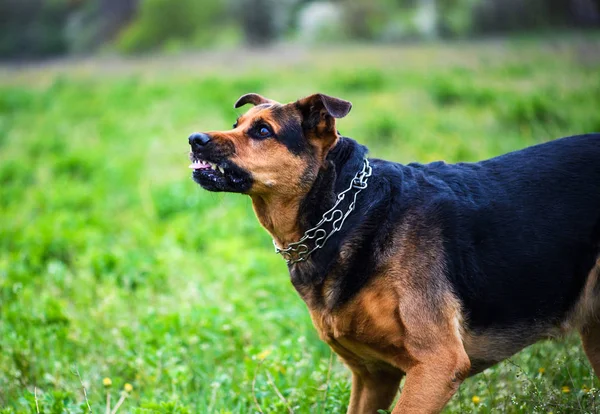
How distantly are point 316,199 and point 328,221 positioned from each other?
172 millimetres

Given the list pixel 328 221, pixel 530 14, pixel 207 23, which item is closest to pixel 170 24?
pixel 207 23

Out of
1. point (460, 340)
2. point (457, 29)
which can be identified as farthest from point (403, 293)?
point (457, 29)

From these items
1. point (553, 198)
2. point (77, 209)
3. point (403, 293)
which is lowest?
point (77, 209)

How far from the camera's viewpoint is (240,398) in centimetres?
455

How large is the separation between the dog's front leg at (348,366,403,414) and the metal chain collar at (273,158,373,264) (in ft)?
2.68

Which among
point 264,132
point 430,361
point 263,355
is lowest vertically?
point 263,355

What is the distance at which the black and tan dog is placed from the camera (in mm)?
3572

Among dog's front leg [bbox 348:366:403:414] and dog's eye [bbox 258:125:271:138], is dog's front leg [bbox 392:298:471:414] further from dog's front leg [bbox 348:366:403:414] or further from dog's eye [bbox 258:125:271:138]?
dog's eye [bbox 258:125:271:138]

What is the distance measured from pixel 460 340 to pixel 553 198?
1.03m

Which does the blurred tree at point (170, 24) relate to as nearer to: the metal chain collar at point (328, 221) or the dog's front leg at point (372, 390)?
the metal chain collar at point (328, 221)

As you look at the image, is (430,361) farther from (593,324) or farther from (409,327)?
(593,324)

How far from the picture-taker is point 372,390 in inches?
159

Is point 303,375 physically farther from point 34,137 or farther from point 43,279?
point 34,137

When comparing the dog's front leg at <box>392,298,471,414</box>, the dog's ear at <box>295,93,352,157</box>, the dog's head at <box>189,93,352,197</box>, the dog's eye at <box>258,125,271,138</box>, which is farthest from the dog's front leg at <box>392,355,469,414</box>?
the dog's eye at <box>258,125,271,138</box>
